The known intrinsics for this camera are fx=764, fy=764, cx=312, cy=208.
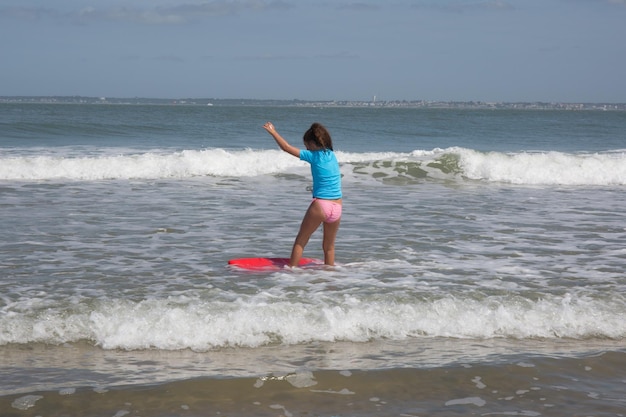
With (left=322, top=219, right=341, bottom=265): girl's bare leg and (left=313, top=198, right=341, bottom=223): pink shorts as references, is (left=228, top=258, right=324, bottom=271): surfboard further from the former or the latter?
(left=313, top=198, right=341, bottom=223): pink shorts

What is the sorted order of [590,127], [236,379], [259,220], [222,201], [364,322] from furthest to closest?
1. [590,127]
2. [222,201]
3. [259,220]
4. [364,322]
5. [236,379]

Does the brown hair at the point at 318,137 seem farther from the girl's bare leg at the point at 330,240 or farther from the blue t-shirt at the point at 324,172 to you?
the girl's bare leg at the point at 330,240

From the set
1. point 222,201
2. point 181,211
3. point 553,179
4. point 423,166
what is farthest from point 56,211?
point 553,179

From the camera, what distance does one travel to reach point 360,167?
75.6 feet

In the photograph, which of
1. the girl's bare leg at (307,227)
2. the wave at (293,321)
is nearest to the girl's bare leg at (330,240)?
A: the girl's bare leg at (307,227)

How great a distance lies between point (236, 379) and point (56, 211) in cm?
902

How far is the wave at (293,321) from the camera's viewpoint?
6.88 m

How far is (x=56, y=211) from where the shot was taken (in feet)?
45.1

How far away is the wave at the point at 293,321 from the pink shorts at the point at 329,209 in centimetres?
166

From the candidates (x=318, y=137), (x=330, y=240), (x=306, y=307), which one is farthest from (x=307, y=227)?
(x=306, y=307)

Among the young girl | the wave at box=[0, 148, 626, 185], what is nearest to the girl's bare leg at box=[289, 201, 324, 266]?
the young girl

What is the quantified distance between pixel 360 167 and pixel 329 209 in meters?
13.8

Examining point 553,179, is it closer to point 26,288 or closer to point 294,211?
point 294,211

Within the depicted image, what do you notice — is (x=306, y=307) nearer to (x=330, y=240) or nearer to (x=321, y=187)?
(x=330, y=240)
